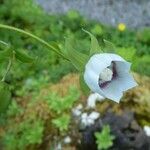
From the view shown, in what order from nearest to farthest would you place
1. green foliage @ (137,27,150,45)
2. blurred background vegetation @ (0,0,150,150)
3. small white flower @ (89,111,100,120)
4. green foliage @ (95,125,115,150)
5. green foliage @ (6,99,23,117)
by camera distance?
green foliage @ (95,125,115,150)
small white flower @ (89,111,100,120)
blurred background vegetation @ (0,0,150,150)
green foliage @ (6,99,23,117)
green foliage @ (137,27,150,45)

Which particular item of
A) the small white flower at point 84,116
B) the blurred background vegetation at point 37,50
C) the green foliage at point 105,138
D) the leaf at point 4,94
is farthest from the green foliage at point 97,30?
the leaf at point 4,94

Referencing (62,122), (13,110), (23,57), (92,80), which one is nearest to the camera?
(92,80)

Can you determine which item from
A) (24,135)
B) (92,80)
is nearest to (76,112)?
(24,135)

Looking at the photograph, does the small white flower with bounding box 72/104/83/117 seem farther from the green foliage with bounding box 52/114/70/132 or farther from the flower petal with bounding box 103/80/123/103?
the flower petal with bounding box 103/80/123/103

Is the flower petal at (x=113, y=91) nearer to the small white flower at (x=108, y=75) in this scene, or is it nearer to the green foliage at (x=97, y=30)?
the small white flower at (x=108, y=75)

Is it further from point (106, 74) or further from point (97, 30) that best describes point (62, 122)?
point (106, 74)

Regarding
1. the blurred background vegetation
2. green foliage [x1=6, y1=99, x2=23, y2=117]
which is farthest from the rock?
green foliage [x1=6, y1=99, x2=23, y2=117]
